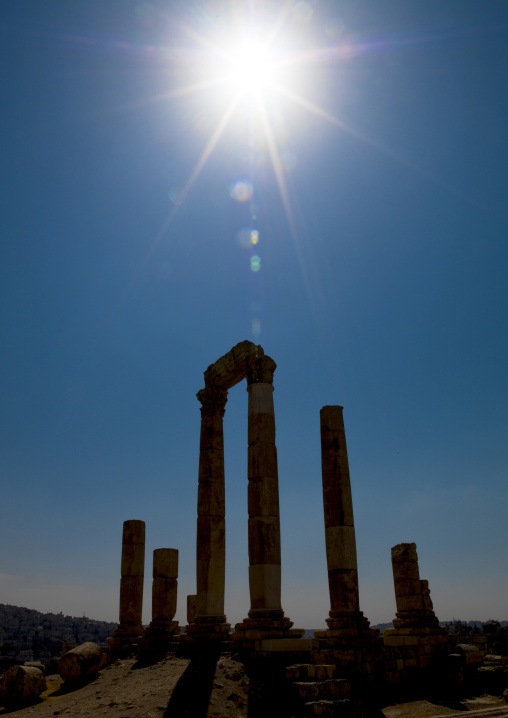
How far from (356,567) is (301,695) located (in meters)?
6.57

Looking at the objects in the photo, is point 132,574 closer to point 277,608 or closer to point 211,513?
point 211,513

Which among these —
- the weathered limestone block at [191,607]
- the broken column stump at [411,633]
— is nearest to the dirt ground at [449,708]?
the broken column stump at [411,633]

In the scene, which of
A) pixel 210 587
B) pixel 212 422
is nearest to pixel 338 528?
pixel 210 587

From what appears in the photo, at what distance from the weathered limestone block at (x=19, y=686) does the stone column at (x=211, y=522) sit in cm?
509

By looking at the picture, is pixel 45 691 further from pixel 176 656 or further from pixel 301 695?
pixel 301 695

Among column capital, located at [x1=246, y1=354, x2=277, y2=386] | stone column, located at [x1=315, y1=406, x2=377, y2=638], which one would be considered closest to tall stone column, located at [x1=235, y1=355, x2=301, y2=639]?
column capital, located at [x1=246, y1=354, x2=277, y2=386]

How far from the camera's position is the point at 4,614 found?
4552 inches

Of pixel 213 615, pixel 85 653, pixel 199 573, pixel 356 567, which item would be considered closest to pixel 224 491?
pixel 199 573

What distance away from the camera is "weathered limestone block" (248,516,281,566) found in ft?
54.4

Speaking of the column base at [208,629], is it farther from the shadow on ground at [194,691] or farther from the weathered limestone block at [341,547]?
the weathered limestone block at [341,547]

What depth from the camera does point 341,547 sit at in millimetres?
17781

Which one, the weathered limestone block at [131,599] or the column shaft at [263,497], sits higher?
the column shaft at [263,497]

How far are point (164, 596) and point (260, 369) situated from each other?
36.0ft

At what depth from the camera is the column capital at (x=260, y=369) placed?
19.1m
